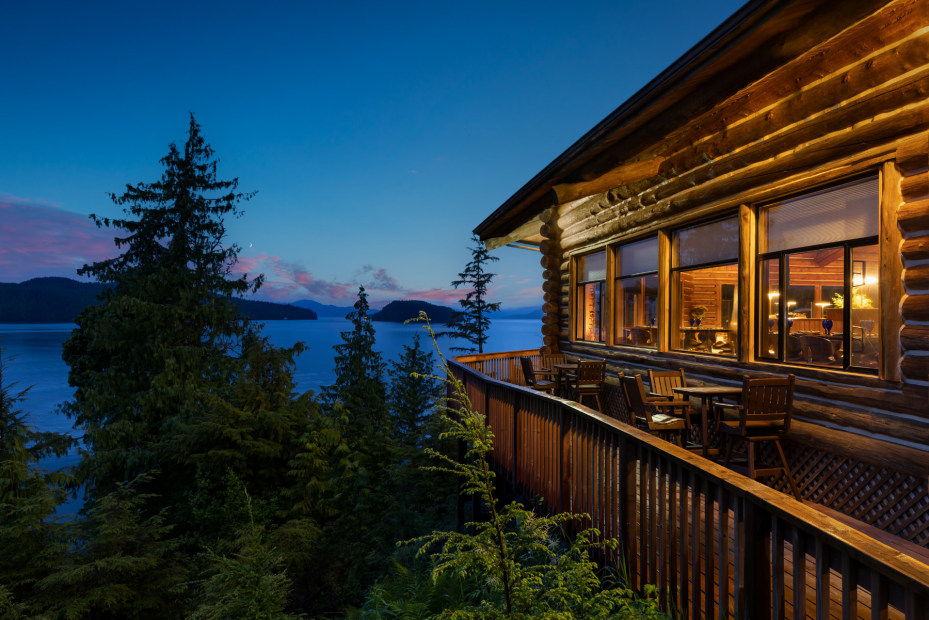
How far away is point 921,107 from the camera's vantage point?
12.9ft

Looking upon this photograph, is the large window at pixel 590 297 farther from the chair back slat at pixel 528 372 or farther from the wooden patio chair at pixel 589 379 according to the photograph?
the chair back slat at pixel 528 372

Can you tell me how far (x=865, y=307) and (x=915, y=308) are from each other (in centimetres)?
89

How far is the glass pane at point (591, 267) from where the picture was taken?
Result: 9.59m

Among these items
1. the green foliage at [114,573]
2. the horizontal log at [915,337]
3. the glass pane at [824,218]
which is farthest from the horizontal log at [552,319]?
the green foliage at [114,573]

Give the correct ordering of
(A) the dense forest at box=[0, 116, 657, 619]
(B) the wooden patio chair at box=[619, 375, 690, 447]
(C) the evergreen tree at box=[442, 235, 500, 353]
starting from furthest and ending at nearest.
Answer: (C) the evergreen tree at box=[442, 235, 500, 353] < (B) the wooden patio chair at box=[619, 375, 690, 447] < (A) the dense forest at box=[0, 116, 657, 619]

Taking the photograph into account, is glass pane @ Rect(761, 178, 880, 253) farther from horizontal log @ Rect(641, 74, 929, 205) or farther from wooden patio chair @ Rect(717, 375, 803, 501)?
wooden patio chair @ Rect(717, 375, 803, 501)

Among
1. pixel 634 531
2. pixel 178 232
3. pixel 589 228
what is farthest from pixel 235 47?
pixel 634 531

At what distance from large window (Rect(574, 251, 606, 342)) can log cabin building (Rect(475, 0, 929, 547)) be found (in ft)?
4.78

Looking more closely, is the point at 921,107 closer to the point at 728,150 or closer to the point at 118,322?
the point at 728,150

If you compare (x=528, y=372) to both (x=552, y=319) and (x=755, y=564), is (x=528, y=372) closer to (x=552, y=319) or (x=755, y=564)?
(x=552, y=319)

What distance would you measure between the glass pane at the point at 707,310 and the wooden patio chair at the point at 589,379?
139cm

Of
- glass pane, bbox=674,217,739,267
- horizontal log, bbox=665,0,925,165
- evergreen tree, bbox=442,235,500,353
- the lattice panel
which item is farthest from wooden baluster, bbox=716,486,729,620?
evergreen tree, bbox=442,235,500,353

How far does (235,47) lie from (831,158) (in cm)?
4995

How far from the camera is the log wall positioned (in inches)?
156
